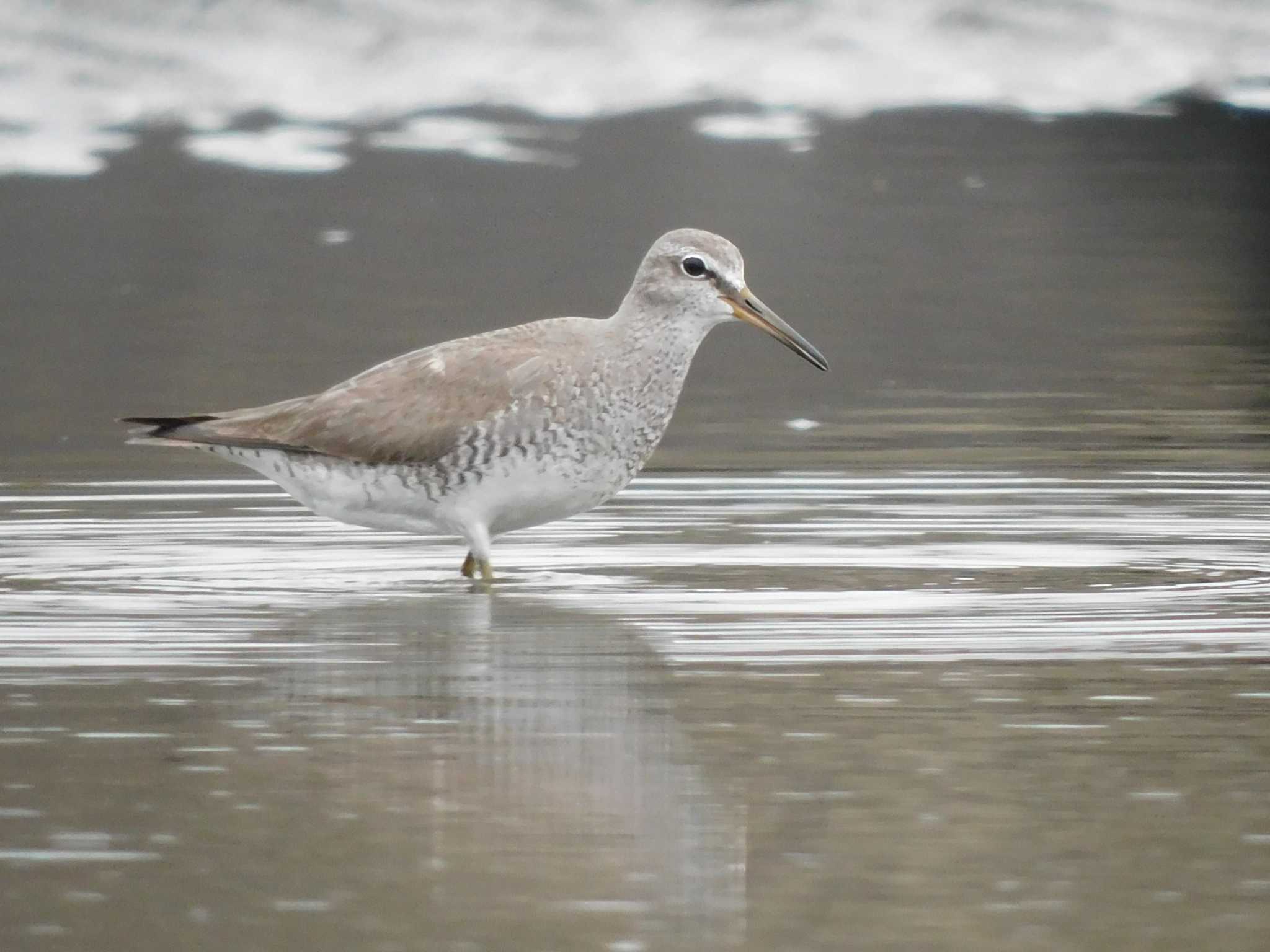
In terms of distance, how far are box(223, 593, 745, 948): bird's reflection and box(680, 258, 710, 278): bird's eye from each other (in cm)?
182

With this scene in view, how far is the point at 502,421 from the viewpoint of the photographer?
10.1 m

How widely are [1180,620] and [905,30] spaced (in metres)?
23.7

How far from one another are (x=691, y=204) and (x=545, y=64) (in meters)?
6.54

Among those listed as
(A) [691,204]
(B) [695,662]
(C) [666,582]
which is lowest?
(B) [695,662]

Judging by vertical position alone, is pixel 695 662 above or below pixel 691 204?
below

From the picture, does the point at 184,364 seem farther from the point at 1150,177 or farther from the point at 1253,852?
the point at 1150,177

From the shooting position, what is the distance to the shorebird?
10.1 metres

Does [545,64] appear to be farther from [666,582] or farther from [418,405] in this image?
[666,582]

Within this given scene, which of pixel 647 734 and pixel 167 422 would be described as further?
pixel 167 422

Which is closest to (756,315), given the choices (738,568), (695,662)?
(738,568)

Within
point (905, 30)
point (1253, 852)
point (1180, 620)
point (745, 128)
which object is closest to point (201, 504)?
point (1180, 620)

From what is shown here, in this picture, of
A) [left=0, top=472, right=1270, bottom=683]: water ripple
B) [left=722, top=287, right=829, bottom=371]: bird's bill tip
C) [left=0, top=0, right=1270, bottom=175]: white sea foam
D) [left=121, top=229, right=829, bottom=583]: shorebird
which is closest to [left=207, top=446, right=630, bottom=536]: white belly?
[left=121, top=229, right=829, bottom=583]: shorebird

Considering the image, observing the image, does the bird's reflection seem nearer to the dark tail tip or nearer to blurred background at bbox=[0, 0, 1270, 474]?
the dark tail tip

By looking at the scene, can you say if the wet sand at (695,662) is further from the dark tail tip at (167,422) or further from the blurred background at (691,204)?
the dark tail tip at (167,422)
